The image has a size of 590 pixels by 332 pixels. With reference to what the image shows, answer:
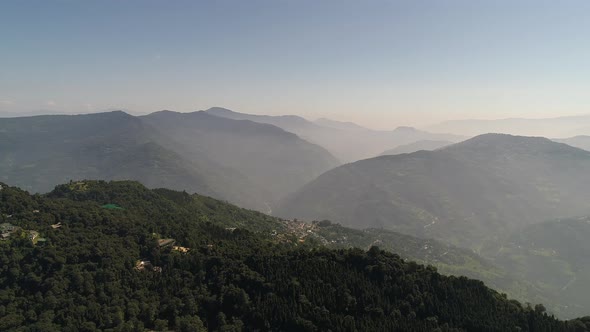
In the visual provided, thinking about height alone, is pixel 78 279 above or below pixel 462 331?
above

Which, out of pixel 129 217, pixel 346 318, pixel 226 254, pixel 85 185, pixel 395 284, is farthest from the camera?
pixel 85 185

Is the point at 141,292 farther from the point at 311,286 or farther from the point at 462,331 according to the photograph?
the point at 462,331

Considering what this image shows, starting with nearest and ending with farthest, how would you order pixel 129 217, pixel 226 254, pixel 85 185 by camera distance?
pixel 226 254
pixel 129 217
pixel 85 185

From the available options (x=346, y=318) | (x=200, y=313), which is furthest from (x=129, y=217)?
(x=346, y=318)

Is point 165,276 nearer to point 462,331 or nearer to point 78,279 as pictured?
point 78,279

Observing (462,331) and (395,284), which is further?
(395,284)

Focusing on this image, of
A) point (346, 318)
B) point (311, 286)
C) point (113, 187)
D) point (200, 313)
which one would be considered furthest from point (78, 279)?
point (113, 187)
